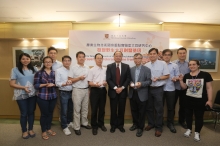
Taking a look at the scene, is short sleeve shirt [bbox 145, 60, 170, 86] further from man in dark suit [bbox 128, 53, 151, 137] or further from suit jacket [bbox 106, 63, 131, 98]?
suit jacket [bbox 106, 63, 131, 98]

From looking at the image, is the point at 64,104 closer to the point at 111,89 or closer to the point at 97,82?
the point at 97,82

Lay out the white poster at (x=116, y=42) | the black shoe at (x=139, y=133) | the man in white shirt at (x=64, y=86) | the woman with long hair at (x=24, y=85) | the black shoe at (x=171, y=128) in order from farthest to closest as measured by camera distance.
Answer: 1. the white poster at (x=116, y=42)
2. the black shoe at (x=171, y=128)
3. the black shoe at (x=139, y=133)
4. the man in white shirt at (x=64, y=86)
5. the woman with long hair at (x=24, y=85)

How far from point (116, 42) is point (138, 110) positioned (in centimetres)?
183

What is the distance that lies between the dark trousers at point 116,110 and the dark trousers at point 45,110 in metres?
1.19

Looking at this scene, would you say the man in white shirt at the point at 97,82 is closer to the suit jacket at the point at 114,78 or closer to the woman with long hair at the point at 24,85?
the suit jacket at the point at 114,78

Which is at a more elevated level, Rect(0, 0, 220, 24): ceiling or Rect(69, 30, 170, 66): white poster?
Rect(0, 0, 220, 24): ceiling

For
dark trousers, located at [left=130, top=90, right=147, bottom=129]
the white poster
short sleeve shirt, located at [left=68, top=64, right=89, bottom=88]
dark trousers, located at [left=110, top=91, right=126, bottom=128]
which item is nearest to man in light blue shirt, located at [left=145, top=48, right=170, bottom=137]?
dark trousers, located at [left=130, top=90, right=147, bottom=129]

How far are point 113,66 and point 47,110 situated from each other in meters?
1.56

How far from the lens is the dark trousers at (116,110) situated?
2.97 m

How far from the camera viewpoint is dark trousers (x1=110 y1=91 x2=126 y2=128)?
9.73ft

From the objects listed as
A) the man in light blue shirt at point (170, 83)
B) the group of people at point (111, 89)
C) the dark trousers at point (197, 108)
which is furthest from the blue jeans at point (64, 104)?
the dark trousers at point (197, 108)

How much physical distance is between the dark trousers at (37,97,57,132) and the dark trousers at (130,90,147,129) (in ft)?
5.35

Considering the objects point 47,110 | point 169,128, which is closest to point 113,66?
point 47,110

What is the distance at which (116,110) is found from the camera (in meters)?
3.03
